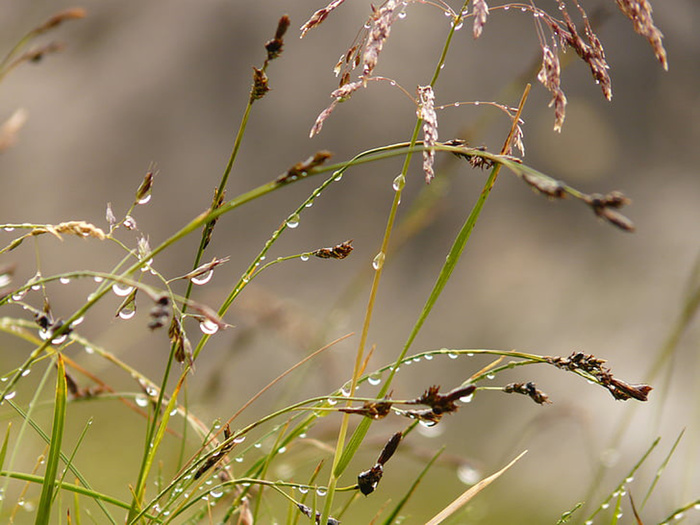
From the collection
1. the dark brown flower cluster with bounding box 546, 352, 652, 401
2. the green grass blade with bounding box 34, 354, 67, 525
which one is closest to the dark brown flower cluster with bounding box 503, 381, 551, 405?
the dark brown flower cluster with bounding box 546, 352, 652, 401

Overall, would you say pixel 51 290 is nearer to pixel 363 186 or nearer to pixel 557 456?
pixel 363 186

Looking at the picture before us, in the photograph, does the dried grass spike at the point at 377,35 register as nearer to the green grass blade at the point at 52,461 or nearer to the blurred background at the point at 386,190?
the green grass blade at the point at 52,461

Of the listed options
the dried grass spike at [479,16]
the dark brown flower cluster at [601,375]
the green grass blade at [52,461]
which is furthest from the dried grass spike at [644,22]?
the green grass blade at [52,461]

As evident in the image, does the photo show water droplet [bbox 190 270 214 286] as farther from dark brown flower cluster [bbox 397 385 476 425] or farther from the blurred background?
the blurred background

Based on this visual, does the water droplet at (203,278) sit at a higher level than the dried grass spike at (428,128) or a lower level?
lower

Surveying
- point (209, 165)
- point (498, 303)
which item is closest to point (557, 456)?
point (498, 303)

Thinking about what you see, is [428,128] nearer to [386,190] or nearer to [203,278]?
[203,278]
